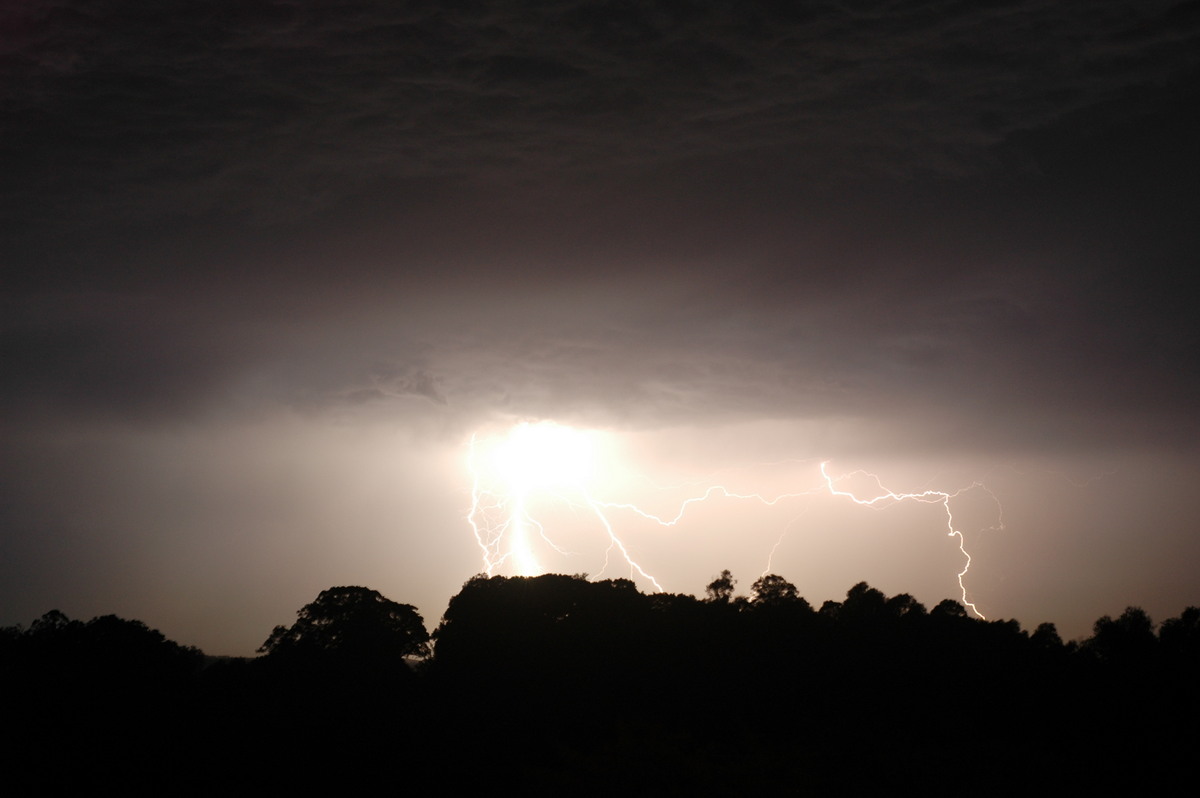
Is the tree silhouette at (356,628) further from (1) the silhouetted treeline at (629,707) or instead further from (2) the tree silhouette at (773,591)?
(2) the tree silhouette at (773,591)

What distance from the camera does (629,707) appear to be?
40594 mm

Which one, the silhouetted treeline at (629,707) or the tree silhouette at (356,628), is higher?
the tree silhouette at (356,628)

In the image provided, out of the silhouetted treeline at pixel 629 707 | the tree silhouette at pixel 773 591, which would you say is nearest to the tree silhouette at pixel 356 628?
the silhouetted treeline at pixel 629 707

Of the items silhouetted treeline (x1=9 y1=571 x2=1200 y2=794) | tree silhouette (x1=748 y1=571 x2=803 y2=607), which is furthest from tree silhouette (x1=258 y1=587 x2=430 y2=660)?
tree silhouette (x1=748 y1=571 x2=803 y2=607)

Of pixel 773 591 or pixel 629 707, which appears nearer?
pixel 629 707

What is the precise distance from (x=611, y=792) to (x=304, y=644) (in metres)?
29.6

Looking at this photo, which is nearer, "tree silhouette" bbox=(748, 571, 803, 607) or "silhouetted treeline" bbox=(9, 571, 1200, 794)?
"silhouetted treeline" bbox=(9, 571, 1200, 794)

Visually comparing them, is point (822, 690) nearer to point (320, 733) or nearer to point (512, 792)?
point (512, 792)

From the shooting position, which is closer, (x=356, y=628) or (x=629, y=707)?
(x=629, y=707)

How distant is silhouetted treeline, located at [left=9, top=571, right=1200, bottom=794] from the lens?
108 ft

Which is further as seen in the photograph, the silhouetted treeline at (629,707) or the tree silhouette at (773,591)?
the tree silhouette at (773,591)

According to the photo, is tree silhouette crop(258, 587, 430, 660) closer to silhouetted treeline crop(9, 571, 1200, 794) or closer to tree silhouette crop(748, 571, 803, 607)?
silhouetted treeline crop(9, 571, 1200, 794)

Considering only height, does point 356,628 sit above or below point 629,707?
above

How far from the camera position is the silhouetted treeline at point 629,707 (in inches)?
1296
